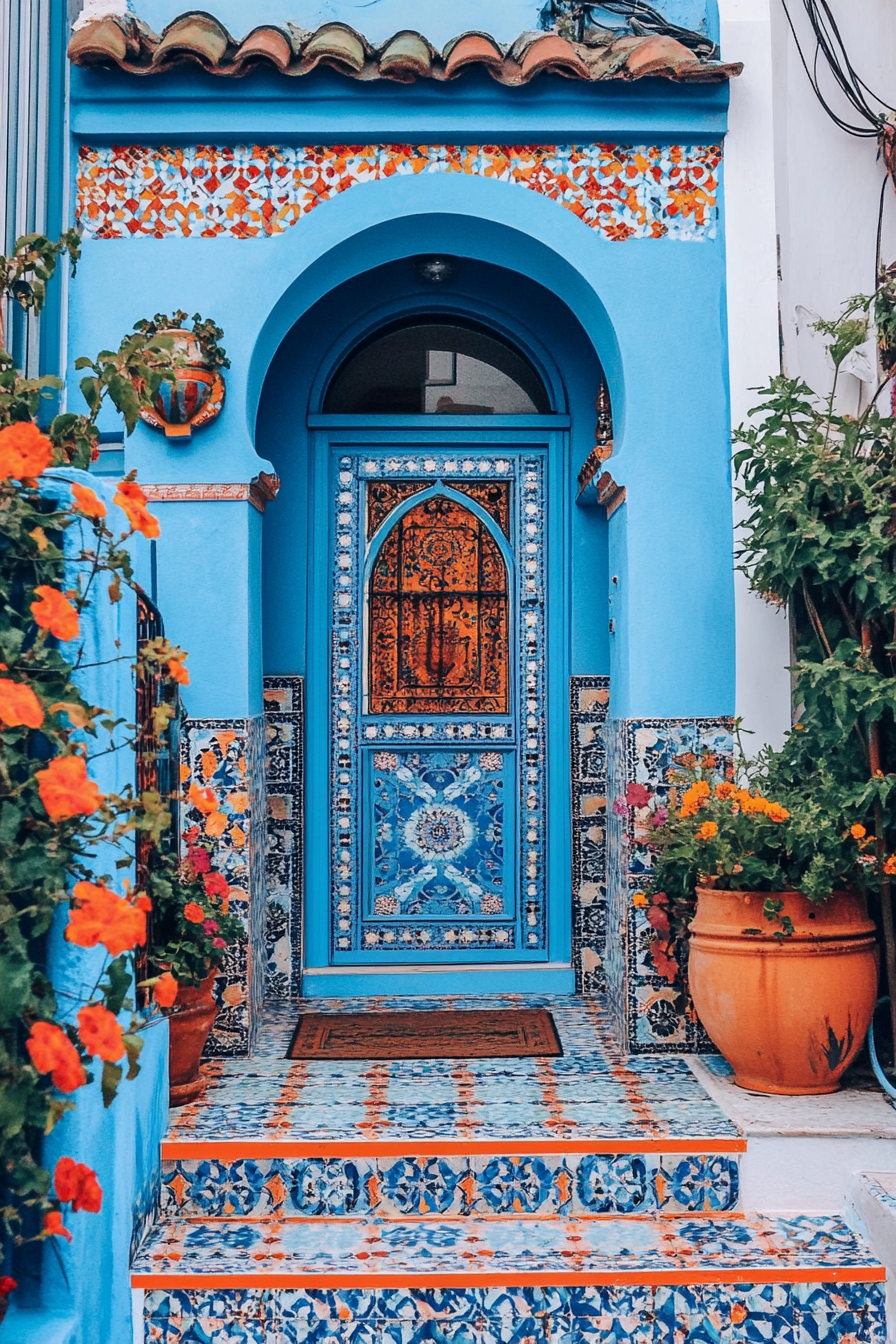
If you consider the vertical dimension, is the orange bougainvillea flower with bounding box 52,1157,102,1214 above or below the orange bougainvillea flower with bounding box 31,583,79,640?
below

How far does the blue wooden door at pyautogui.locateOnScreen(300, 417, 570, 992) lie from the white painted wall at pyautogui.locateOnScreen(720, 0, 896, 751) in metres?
1.12

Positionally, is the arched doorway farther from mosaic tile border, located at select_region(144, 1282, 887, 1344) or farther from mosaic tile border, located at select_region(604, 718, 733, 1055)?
mosaic tile border, located at select_region(144, 1282, 887, 1344)

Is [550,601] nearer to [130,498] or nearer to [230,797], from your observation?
[230,797]

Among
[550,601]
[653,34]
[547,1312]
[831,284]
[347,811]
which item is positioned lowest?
[547,1312]

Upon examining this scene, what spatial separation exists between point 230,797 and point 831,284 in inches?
124

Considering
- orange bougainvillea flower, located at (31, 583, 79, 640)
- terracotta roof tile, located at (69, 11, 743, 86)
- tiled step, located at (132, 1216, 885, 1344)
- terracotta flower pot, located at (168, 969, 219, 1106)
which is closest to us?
orange bougainvillea flower, located at (31, 583, 79, 640)

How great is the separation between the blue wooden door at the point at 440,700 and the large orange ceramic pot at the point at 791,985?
1533 millimetres

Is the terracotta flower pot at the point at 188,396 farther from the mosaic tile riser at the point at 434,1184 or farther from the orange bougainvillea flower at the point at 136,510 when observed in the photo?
the mosaic tile riser at the point at 434,1184

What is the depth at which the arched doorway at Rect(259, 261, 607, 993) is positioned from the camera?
564 cm

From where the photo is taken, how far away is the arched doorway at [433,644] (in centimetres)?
564

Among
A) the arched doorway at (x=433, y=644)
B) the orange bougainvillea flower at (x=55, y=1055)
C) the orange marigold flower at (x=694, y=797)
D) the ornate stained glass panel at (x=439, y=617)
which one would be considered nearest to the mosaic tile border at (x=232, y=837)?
the arched doorway at (x=433, y=644)

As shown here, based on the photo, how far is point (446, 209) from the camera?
489 cm

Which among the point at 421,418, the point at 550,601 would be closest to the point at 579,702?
the point at 550,601

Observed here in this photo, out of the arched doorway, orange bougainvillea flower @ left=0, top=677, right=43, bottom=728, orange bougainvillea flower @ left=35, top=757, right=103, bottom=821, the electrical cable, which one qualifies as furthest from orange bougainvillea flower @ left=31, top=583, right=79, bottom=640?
the electrical cable
